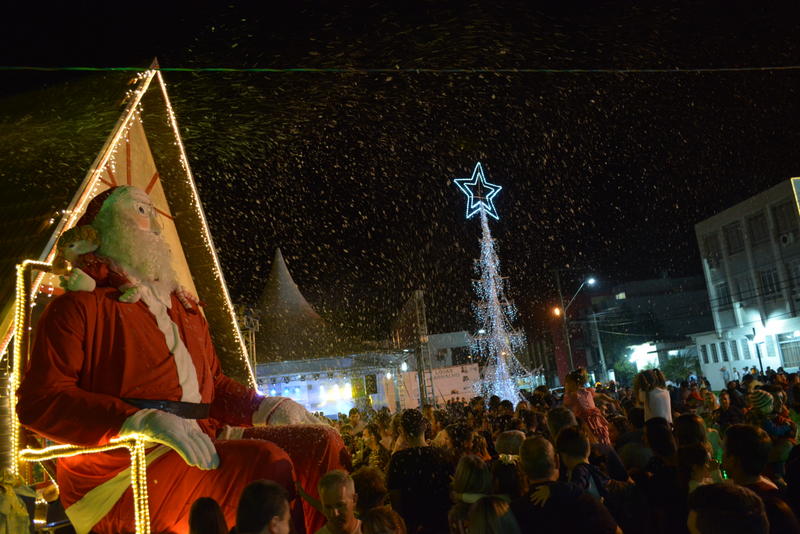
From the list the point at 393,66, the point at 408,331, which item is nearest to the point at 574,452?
the point at 393,66

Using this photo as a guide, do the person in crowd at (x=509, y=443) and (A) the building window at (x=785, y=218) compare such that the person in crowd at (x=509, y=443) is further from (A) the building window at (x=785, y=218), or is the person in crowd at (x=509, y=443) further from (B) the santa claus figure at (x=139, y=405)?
(A) the building window at (x=785, y=218)

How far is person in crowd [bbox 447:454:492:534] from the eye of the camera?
3311 millimetres

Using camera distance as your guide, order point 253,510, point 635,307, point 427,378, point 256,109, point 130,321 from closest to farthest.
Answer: point 253,510
point 130,321
point 256,109
point 427,378
point 635,307

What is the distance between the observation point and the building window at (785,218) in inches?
1084

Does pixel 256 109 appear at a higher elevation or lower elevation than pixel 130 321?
higher

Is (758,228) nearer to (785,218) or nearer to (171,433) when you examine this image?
(785,218)

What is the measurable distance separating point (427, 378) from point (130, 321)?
14407 millimetres

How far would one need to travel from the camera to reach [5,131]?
4.85 metres

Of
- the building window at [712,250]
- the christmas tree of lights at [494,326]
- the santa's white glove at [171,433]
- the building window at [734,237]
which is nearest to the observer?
the santa's white glove at [171,433]

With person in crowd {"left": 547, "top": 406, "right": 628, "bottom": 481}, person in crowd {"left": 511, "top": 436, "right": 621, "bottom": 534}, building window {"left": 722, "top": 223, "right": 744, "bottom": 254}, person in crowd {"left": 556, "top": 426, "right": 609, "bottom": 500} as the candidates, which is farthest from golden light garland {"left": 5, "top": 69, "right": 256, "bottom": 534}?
building window {"left": 722, "top": 223, "right": 744, "bottom": 254}

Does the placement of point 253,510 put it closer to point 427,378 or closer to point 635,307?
point 427,378

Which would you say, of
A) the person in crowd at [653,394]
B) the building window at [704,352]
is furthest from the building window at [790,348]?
Answer: the person in crowd at [653,394]

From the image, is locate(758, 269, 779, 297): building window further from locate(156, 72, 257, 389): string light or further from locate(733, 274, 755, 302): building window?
locate(156, 72, 257, 389): string light

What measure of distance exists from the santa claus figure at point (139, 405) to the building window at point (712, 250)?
113 ft
